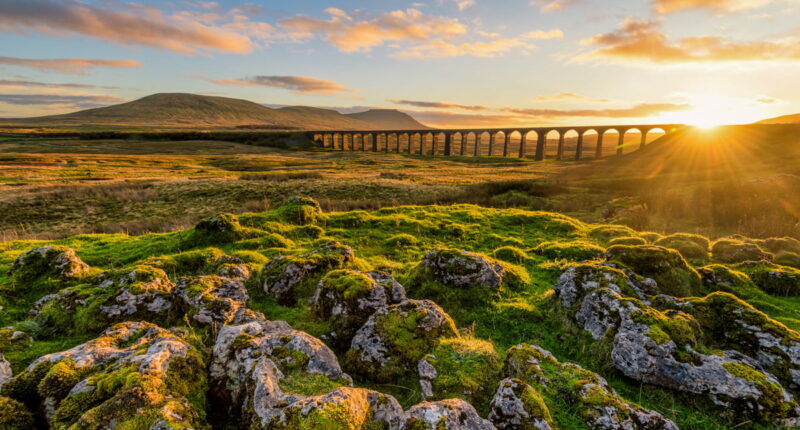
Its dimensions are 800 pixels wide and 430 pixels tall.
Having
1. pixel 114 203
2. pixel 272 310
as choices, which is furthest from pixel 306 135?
pixel 272 310

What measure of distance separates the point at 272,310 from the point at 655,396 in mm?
9083

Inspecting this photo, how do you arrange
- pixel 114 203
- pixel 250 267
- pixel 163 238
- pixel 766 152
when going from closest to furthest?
pixel 250 267 → pixel 163 238 → pixel 114 203 → pixel 766 152

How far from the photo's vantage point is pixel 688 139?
2923 inches

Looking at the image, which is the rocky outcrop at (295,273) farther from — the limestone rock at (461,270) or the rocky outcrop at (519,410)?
the rocky outcrop at (519,410)

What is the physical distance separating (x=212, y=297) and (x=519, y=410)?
7412 mm

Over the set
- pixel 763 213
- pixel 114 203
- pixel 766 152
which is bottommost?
pixel 114 203

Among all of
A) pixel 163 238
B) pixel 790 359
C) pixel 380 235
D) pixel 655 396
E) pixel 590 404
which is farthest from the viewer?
pixel 380 235

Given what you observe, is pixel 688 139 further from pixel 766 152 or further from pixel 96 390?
pixel 96 390

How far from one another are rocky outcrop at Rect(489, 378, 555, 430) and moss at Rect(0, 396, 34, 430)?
6667 mm

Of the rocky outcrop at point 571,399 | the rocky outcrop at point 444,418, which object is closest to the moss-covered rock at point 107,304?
the rocky outcrop at point 444,418

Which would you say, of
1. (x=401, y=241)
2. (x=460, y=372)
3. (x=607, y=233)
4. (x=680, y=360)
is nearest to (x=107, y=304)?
(x=460, y=372)

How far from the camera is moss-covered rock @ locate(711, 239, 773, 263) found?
1395 centimetres

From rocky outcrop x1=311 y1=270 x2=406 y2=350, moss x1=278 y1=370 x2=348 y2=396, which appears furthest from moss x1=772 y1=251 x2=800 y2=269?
moss x1=278 y1=370 x2=348 y2=396

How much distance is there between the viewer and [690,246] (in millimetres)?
15016
